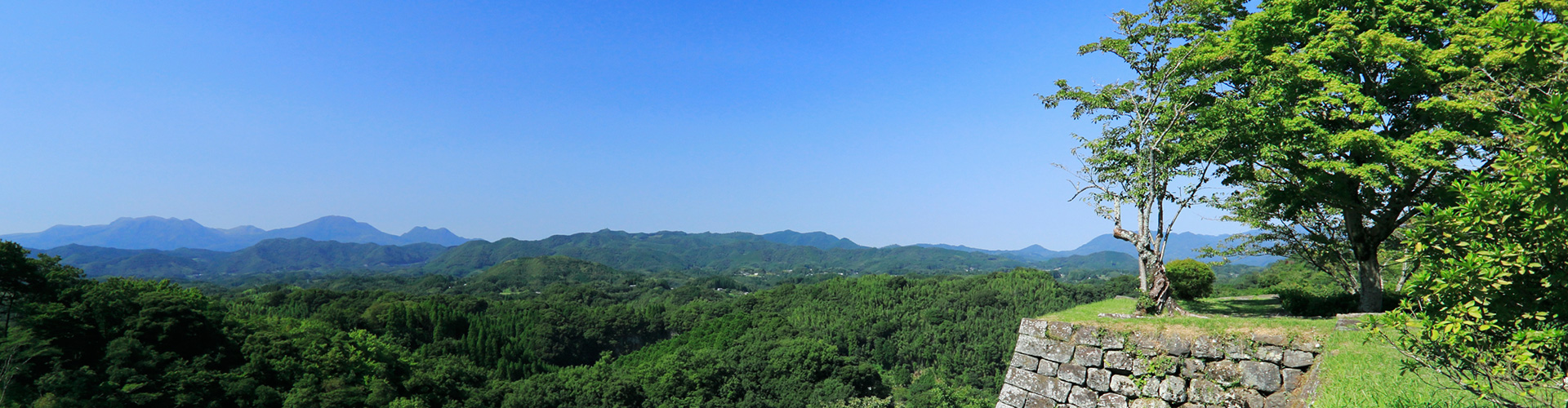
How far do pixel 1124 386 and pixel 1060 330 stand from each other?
0.96 metres

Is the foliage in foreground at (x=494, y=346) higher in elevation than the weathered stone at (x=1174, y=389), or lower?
lower

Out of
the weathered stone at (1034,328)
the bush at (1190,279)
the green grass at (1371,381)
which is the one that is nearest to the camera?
the green grass at (1371,381)

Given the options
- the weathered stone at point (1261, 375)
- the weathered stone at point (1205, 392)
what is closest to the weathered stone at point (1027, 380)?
the weathered stone at point (1205, 392)

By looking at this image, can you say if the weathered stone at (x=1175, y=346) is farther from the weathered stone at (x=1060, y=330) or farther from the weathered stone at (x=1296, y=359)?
the weathered stone at (x=1060, y=330)

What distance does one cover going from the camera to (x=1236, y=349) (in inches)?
257

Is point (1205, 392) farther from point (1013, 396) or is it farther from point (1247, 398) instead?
point (1013, 396)

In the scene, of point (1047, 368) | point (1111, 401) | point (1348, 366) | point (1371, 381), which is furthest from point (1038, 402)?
point (1371, 381)

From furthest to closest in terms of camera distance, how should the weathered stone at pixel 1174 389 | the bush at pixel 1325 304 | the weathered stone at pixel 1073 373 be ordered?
the bush at pixel 1325 304 → the weathered stone at pixel 1073 373 → the weathered stone at pixel 1174 389

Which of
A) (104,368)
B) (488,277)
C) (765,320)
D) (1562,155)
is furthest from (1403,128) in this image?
(488,277)

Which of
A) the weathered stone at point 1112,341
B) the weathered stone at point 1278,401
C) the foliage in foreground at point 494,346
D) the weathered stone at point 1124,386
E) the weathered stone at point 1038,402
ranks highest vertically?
the weathered stone at point 1112,341

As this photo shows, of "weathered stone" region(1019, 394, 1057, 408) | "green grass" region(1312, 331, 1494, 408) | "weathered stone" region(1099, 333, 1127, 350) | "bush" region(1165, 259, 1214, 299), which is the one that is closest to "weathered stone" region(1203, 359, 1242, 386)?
"green grass" region(1312, 331, 1494, 408)

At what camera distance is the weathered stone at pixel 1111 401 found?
711cm

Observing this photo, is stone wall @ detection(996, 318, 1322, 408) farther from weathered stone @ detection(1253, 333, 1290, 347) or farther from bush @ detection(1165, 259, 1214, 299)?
bush @ detection(1165, 259, 1214, 299)

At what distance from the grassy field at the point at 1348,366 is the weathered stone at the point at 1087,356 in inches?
13.7
